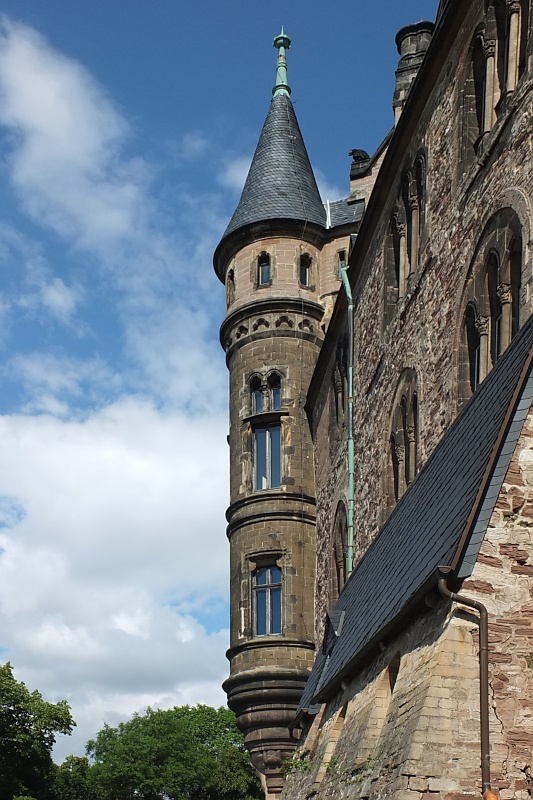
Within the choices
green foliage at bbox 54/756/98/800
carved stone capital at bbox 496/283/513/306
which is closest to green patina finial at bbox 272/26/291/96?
carved stone capital at bbox 496/283/513/306

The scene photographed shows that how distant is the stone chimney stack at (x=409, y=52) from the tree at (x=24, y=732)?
86.0ft

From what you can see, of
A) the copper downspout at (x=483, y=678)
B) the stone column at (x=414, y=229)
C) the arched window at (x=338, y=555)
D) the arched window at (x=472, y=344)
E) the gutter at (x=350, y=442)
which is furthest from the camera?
the arched window at (x=338, y=555)

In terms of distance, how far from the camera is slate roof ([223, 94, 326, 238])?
27.6 metres

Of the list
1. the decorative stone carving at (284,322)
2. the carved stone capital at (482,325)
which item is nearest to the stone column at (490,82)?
the carved stone capital at (482,325)

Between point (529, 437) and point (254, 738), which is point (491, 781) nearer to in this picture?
point (529, 437)

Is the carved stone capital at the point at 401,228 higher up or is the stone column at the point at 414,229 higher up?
the carved stone capital at the point at 401,228

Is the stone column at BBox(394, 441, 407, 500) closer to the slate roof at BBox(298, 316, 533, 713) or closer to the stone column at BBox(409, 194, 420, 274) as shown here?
the slate roof at BBox(298, 316, 533, 713)

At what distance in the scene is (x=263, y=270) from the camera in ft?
90.2

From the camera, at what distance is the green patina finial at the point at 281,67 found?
31.2 metres

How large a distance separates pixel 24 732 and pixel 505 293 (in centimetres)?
3249

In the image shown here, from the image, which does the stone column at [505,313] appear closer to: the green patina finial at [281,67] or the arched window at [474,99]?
the arched window at [474,99]

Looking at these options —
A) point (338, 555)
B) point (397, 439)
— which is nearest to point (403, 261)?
point (397, 439)

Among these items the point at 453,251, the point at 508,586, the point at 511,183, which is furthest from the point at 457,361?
the point at 508,586

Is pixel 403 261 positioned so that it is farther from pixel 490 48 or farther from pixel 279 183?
pixel 279 183
